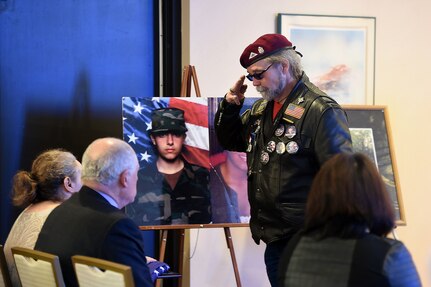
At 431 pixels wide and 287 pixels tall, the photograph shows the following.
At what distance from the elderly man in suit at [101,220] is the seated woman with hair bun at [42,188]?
0.41 metres

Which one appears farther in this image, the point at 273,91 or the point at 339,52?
the point at 339,52

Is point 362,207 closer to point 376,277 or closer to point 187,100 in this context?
point 376,277

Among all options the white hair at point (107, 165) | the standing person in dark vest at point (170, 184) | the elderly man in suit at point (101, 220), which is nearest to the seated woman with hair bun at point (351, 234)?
the elderly man in suit at point (101, 220)

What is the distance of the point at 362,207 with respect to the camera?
1863 mm

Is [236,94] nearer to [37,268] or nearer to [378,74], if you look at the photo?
[37,268]

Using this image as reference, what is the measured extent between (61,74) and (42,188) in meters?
1.89

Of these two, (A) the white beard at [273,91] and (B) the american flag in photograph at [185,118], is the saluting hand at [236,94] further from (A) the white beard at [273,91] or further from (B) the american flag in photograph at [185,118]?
(B) the american flag in photograph at [185,118]

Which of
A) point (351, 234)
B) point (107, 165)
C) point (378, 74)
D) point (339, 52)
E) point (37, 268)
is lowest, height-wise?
point (37, 268)

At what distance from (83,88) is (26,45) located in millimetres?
483

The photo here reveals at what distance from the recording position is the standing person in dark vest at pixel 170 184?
13.6 ft

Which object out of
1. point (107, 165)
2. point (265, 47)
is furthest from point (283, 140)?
point (107, 165)

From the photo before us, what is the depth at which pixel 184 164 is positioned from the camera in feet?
13.8

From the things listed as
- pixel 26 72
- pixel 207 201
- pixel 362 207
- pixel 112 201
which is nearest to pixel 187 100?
pixel 207 201

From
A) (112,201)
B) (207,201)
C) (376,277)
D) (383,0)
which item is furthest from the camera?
(383,0)
